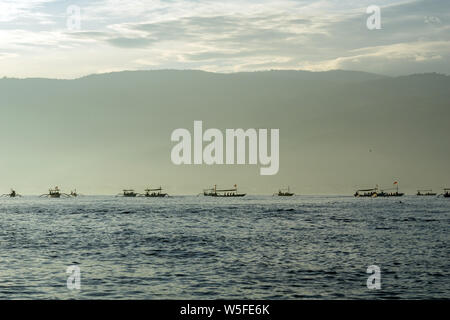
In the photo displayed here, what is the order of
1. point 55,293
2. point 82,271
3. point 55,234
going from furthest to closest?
point 55,234, point 82,271, point 55,293

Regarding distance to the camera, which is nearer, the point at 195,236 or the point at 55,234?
the point at 195,236

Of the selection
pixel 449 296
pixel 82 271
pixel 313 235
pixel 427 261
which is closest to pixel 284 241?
pixel 313 235

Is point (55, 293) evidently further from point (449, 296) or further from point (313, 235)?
point (313, 235)

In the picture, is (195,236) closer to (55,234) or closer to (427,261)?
(55,234)
